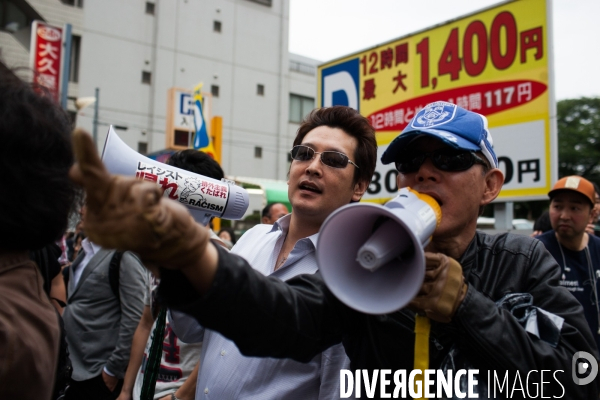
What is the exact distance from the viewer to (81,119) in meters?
20.8

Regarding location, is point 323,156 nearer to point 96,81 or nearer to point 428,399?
point 428,399

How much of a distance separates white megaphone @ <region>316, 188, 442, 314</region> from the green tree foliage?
36.2 m

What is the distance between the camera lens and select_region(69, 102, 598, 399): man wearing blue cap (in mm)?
1111

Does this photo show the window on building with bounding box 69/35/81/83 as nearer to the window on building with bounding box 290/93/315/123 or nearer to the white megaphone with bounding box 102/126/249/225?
the window on building with bounding box 290/93/315/123

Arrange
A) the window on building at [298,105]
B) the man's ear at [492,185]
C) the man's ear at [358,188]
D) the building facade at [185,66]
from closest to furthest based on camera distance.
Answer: the man's ear at [492,185], the man's ear at [358,188], the building facade at [185,66], the window on building at [298,105]

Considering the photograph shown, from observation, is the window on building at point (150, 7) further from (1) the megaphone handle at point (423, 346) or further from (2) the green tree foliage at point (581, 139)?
(2) the green tree foliage at point (581, 139)

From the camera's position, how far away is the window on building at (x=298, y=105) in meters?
27.2

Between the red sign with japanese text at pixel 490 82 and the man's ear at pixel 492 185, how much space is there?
174 inches

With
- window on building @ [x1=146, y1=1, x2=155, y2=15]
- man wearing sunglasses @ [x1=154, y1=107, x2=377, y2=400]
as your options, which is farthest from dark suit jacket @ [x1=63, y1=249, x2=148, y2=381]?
window on building @ [x1=146, y1=1, x2=155, y2=15]

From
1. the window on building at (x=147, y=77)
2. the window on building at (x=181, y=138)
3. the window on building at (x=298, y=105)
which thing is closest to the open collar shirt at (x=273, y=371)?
the window on building at (x=181, y=138)

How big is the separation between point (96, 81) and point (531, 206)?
27.5 meters

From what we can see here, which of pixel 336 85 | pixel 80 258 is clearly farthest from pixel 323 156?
pixel 336 85

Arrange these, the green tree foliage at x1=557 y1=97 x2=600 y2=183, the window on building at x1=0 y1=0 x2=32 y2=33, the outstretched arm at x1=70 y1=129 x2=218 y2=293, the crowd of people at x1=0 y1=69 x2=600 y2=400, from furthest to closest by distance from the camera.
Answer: the green tree foliage at x1=557 y1=97 x2=600 y2=183
the window on building at x1=0 y1=0 x2=32 y2=33
the crowd of people at x1=0 y1=69 x2=600 y2=400
the outstretched arm at x1=70 y1=129 x2=218 y2=293

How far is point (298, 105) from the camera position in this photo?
27.4m
